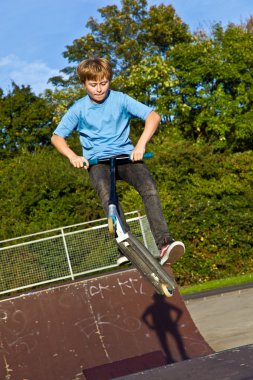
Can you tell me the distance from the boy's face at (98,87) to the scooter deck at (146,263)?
1178 millimetres

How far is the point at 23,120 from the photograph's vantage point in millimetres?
37750

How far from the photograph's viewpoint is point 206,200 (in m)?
23.5

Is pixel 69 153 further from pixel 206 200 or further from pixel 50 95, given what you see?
pixel 50 95

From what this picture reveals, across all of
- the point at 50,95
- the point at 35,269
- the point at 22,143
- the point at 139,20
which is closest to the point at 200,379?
the point at 35,269

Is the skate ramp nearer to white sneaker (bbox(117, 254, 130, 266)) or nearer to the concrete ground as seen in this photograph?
the concrete ground

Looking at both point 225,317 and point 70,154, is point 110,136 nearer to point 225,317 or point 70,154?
point 70,154

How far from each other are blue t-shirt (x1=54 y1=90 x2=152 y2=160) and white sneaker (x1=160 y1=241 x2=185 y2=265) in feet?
2.81

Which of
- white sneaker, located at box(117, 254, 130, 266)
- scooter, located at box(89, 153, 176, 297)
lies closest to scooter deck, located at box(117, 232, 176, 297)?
scooter, located at box(89, 153, 176, 297)

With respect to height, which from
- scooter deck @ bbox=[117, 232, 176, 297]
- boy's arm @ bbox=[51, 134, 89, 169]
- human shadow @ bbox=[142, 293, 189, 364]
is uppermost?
boy's arm @ bbox=[51, 134, 89, 169]

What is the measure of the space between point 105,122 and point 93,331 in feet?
12.1

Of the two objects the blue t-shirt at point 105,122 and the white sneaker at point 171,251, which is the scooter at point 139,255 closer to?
the white sneaker at point 171,251

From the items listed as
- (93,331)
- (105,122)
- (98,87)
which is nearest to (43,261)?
(93,331)

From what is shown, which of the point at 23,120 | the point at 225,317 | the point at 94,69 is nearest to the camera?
the point at 94,69

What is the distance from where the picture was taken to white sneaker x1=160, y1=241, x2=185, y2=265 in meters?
5.23
